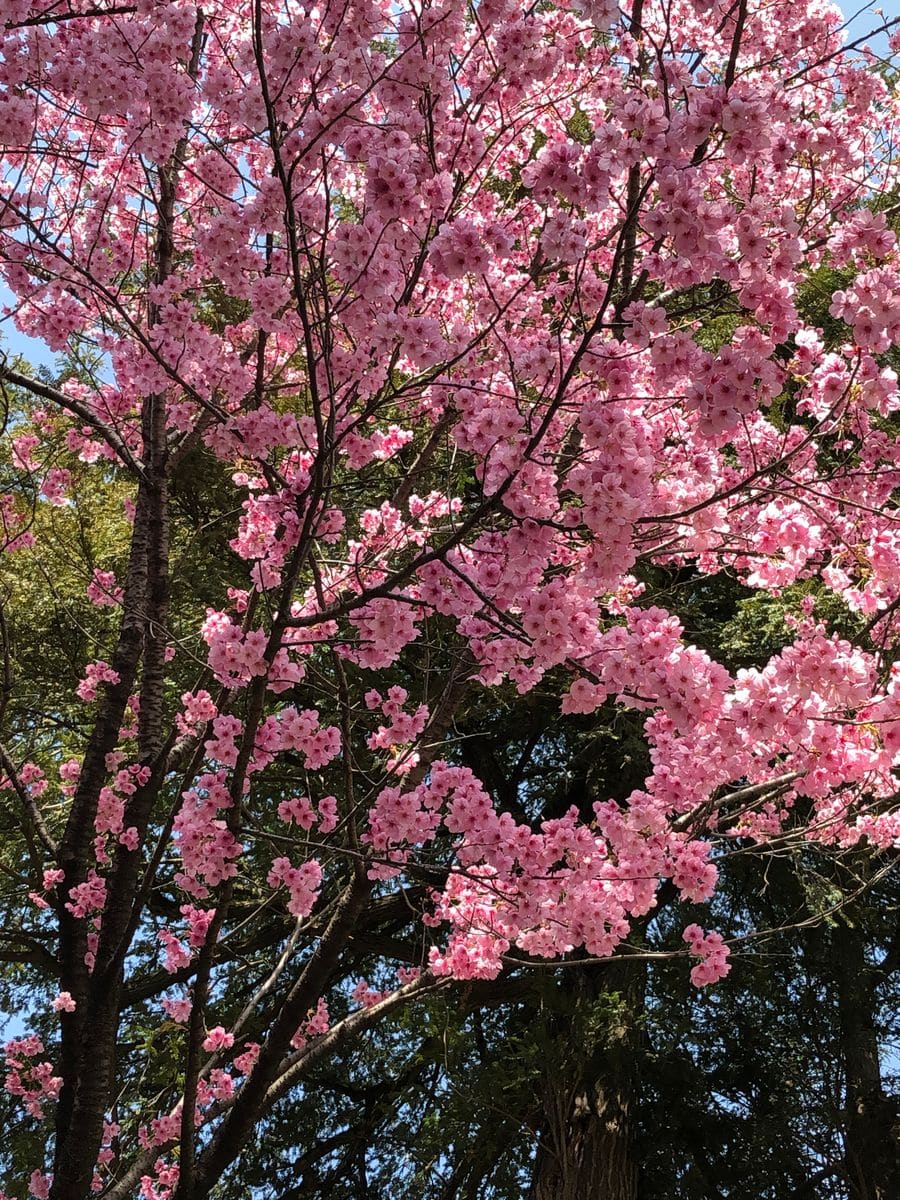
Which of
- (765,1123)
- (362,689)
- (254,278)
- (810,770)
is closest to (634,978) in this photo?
(765,1123)

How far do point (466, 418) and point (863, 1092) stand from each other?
6.04 m

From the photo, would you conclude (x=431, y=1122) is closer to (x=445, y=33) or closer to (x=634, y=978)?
(x=634, y=978)

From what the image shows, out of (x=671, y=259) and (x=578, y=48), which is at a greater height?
(x=578, y=48)

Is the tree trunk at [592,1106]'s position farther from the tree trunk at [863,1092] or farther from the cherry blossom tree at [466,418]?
the cherry blossom tree at [466,418]

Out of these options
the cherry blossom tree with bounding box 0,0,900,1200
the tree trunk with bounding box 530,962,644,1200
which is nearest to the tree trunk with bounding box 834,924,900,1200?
the tree trunk with bounding box 530,962,644,1200

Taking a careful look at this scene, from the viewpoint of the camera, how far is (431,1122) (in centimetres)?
702

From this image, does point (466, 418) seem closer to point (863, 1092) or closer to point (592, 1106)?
point (592, 1106)

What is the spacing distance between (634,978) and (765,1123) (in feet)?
3.99

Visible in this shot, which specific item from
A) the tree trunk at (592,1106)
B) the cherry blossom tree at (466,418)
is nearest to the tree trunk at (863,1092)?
the tree trunk at (592,1106)

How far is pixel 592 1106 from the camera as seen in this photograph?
6781 millimetres

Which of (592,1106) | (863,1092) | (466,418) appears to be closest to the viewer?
(466,418)

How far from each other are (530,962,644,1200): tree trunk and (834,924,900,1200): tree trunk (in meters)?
1.42

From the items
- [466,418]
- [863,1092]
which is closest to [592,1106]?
[863,1092]

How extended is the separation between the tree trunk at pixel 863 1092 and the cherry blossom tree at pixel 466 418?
2778 mm
